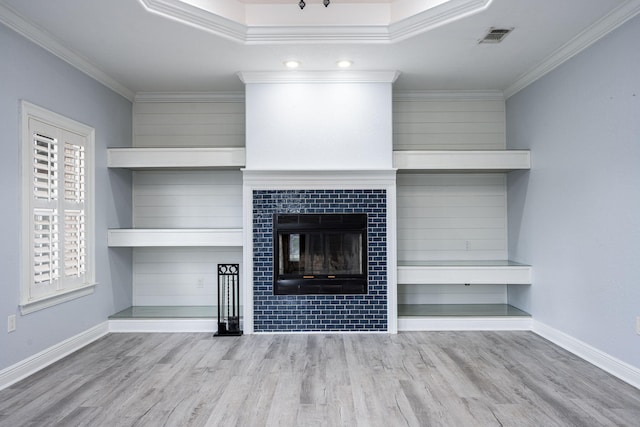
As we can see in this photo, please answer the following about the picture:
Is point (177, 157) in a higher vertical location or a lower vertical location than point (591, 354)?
higher

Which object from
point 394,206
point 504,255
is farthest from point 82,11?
point 504,255

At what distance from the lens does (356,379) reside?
307 centimetres

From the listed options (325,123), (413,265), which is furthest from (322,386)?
(325,123)

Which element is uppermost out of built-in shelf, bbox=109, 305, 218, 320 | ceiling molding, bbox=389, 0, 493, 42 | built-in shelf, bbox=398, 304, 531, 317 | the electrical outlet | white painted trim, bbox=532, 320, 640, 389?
ceiling molding, bbox=389, 0, 493, 42

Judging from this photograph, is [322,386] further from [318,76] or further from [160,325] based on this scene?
[318,76]

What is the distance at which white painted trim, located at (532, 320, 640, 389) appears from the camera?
2965 millimetres

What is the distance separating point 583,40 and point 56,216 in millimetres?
4584

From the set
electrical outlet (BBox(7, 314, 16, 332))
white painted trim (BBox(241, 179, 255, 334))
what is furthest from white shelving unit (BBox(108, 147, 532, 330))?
electrical outlet (BBox(7, 314, 16, 332))

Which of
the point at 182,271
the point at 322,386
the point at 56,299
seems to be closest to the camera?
the point at 322,386

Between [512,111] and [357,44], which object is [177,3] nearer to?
Answer: [357,44]

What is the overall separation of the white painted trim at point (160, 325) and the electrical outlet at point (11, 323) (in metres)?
1.35

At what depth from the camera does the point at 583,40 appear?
340 centimetres

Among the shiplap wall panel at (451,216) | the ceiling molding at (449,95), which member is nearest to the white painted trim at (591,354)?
the shiplap wall panel at (451,216)

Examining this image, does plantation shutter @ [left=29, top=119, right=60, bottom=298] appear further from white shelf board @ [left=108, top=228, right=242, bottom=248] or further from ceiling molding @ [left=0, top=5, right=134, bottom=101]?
white shelf board @ [left=108, top=228, right=242, bottom=248]
